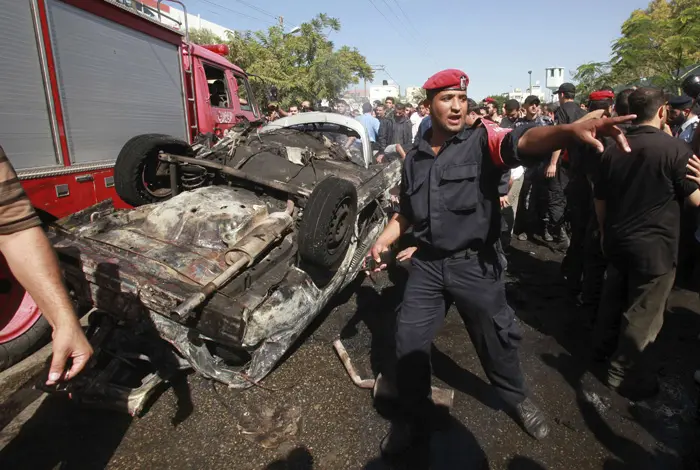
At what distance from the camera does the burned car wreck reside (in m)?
2.49

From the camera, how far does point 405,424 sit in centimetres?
237

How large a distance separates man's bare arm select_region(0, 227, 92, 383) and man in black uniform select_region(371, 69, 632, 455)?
4.83 feet

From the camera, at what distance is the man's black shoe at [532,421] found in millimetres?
2406

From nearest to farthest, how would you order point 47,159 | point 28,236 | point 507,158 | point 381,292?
1. point 28,236
2. point 507,158
3. point 47,159
4. point 381,292

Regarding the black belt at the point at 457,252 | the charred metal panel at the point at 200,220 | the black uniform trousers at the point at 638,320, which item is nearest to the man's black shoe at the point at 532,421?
the black uniform trousers at the point at 638,320

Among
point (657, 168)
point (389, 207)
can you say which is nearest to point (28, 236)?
point (657, 168)

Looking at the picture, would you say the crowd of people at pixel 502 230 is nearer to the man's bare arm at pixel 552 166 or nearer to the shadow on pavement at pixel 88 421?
the shadow on pavement at pixel 88 421

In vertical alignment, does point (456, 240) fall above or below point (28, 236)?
below

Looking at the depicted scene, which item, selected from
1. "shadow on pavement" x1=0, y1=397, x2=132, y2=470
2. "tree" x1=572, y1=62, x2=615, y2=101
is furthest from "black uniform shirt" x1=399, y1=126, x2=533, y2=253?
"tree" x1=572, y1=62, x2=615, y2=101

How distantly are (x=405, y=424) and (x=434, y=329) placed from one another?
0.55m

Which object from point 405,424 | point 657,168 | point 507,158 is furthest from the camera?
point 657,168

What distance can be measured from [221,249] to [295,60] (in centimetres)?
1947

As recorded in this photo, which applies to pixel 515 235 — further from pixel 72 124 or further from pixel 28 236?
pixel 28 236

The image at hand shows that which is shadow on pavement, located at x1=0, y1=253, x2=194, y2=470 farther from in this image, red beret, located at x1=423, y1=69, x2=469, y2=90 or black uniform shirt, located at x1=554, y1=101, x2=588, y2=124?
black uniform shirt, located at x1=554, y1=101, x2=588, y2=124
